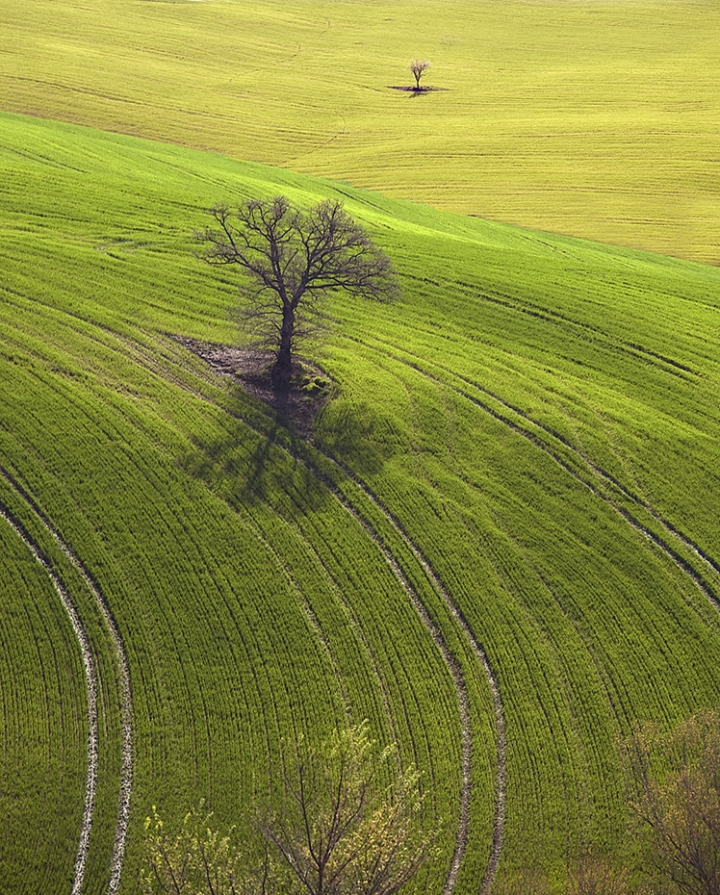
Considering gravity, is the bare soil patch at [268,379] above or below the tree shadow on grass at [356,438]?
above

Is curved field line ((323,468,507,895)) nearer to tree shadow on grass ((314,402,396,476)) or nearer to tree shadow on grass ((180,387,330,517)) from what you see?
tree shadow on grass ((314,402,396,476))

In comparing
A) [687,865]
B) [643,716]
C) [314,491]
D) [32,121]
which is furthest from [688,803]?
[32,121]

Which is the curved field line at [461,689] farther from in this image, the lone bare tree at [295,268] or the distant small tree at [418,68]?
the distant small tree at [418,68]

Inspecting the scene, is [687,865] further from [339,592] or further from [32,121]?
[32,121]

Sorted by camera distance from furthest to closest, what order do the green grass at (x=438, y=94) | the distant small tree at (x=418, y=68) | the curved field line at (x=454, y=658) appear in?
the distant small tree at (x=418, y=68) → the green grass at (x=438, y=94) → the curved field line at (x=454, y=658)

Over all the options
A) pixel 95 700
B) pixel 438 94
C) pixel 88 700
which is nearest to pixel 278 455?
pixel 95 700

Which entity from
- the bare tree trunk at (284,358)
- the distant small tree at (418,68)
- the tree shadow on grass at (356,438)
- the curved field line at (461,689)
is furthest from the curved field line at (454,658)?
the distant small tree at (418,68)

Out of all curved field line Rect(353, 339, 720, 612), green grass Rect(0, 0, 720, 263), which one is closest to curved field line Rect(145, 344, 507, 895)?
curved field line Rect(353, 339, 720, 612)
